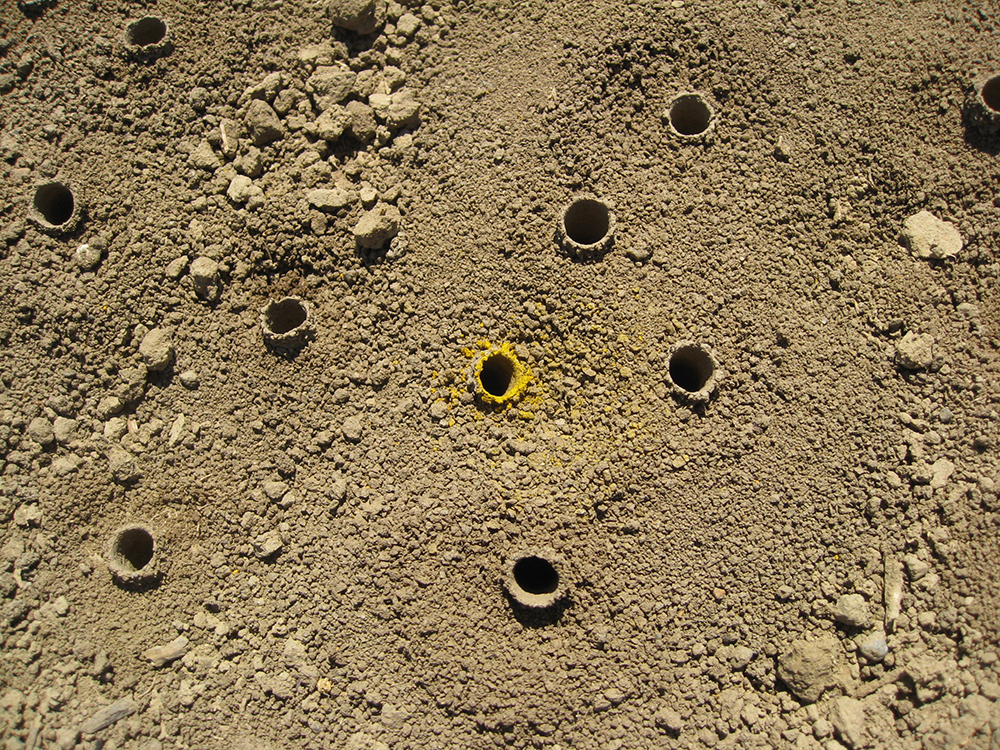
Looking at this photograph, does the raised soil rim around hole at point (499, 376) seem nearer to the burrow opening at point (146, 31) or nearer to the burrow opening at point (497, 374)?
the burrow opening at point (497, 374)

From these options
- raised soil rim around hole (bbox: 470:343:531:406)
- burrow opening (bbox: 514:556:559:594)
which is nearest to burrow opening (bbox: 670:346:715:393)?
raised soil rim around hole (bbox: 470:343:531:406)

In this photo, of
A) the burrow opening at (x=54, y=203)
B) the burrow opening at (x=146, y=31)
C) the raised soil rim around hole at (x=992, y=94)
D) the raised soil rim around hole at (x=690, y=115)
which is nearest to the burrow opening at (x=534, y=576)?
the raised soil rim around hole at (x=690, y=115)

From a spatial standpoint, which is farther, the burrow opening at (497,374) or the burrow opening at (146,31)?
the burrow opening at (146,31)

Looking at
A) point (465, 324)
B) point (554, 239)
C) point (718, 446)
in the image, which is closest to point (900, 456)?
point (718, 446)

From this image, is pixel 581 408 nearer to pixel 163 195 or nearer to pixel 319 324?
pixel 319 324

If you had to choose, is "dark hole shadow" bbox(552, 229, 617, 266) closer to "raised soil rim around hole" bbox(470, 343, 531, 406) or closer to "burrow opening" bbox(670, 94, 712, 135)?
"raised soil rim around hole" bbox(470, 343, 531, 406)
